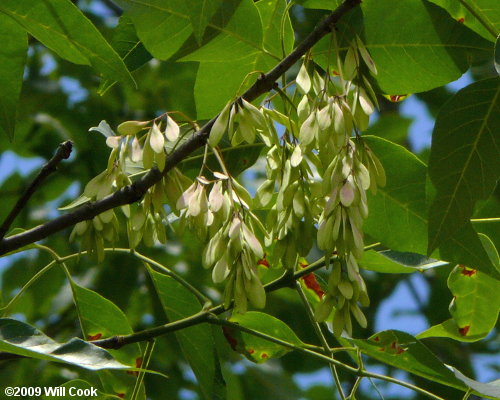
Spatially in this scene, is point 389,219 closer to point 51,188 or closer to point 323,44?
point 323,44

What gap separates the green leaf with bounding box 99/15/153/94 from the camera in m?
1.39

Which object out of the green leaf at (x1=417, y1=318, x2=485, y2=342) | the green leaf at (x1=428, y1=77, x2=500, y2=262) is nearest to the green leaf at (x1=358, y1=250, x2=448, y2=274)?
the green leaf at (x1=417, y1=318, x2=485, y2=342)

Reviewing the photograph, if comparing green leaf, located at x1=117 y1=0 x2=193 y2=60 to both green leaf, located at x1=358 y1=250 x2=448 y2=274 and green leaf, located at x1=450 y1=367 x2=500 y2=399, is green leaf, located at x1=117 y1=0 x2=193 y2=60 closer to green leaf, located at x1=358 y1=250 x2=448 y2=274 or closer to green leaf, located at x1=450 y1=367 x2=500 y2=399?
green leaf, located at x1=358 y1=250 x2=448 y2=274

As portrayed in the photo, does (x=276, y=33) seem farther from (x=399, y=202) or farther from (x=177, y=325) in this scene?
(x=177, y=325)

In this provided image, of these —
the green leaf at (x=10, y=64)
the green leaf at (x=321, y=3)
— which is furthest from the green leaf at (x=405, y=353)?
the green leaf at (x=10, y=64)

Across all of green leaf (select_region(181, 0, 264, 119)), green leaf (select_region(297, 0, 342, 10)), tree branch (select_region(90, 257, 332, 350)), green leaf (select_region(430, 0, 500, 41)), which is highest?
green leaf (select_region(181, 0, 264, 119))

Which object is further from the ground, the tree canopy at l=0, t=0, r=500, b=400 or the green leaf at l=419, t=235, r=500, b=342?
the tree canopy at l=0, t=0, r=500, b=400

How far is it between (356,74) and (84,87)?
2.13 meters

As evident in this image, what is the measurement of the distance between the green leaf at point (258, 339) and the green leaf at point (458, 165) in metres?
0.35

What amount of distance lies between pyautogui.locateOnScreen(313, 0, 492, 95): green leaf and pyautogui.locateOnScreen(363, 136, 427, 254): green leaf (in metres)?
0.09

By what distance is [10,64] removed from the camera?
1.21m

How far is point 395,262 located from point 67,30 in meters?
0.62

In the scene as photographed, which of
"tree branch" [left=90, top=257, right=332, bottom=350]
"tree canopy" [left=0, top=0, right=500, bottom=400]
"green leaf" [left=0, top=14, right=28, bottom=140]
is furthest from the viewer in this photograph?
"tree branch" [left=90, top=257, right=332, bottom=350]

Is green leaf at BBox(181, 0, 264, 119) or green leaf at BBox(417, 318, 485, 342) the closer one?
green leaf at BBox(181, 0, 264, 119)
